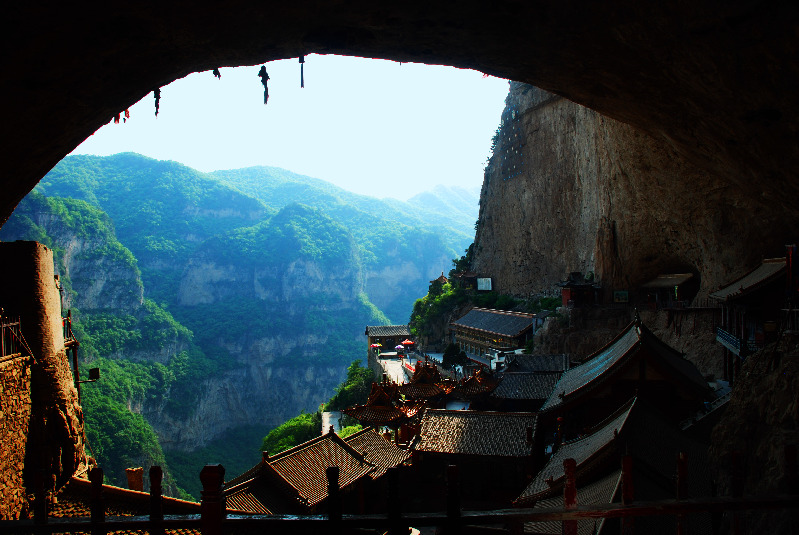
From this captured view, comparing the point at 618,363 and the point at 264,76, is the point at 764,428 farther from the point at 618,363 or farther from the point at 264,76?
the point at 618,363

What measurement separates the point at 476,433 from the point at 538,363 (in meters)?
10.8

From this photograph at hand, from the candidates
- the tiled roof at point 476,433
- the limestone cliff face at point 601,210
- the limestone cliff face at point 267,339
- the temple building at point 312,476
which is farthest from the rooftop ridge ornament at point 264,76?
the limestone cliff face at point 267,339

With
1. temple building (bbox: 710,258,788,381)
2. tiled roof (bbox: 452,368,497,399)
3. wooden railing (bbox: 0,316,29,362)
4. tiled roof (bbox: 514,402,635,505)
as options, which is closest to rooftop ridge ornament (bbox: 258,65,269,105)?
wooden railing (bbox: 0,316,29,362)

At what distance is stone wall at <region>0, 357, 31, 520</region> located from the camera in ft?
27.1

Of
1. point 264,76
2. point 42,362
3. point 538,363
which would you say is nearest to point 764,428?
point 264,76

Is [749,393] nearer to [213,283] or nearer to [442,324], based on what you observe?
[442,324]

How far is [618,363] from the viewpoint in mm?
14078

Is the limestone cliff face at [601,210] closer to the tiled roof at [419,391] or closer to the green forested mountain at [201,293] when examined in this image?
the tiled roof at [419,391]

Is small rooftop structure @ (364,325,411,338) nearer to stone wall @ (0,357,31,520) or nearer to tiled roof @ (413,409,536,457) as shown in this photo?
tiled roof @ (413,409,536,457)

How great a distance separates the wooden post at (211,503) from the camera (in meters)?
3.62

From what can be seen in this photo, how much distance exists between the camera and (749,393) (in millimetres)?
6750

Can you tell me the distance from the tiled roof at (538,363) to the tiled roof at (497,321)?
7.62 m

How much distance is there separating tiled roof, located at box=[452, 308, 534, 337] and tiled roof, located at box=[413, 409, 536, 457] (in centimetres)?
1800

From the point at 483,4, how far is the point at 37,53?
387 centimetres
